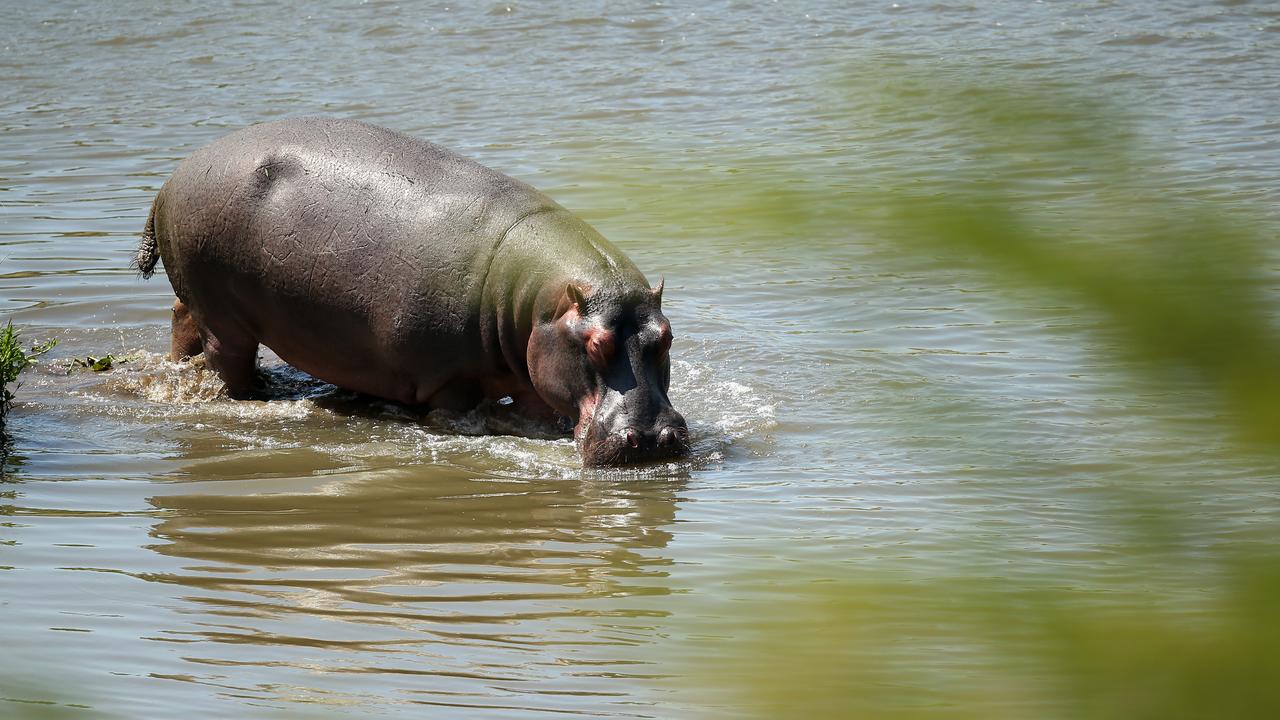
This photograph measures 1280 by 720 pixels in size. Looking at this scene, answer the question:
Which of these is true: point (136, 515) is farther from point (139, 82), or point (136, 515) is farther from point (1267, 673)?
point (139, 82)

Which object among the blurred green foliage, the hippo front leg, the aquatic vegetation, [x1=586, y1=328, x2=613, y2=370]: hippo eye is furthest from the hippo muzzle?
the blurred green foliage

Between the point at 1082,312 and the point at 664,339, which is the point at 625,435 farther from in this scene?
the point at 1082,312

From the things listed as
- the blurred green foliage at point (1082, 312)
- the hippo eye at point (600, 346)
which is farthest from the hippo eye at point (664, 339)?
the blurred green foliage at point (1082, 312)

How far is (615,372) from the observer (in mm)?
6121

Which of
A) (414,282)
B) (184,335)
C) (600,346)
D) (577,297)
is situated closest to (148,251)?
(184,335)

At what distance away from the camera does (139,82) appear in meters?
17.3

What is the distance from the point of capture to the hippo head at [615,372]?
19.9 ft

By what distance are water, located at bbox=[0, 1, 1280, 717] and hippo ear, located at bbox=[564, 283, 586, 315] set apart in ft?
1.77

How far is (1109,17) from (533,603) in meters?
13.5

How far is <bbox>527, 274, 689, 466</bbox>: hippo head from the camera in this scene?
606 cm

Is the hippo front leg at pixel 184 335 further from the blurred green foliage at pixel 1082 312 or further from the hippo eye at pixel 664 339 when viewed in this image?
the blurred green foliage at pixel 1082 312

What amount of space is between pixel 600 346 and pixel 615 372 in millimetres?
129

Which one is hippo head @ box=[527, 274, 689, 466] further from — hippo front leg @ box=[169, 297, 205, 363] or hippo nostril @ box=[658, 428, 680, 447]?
hippo front leg @ box=[169, 297, 205, 363]

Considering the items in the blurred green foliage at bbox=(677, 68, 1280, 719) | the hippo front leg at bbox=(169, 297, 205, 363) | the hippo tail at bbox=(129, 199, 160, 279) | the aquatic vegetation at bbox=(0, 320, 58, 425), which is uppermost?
the blurred green foliage at bbox=(677, 68, 1280, 719)
